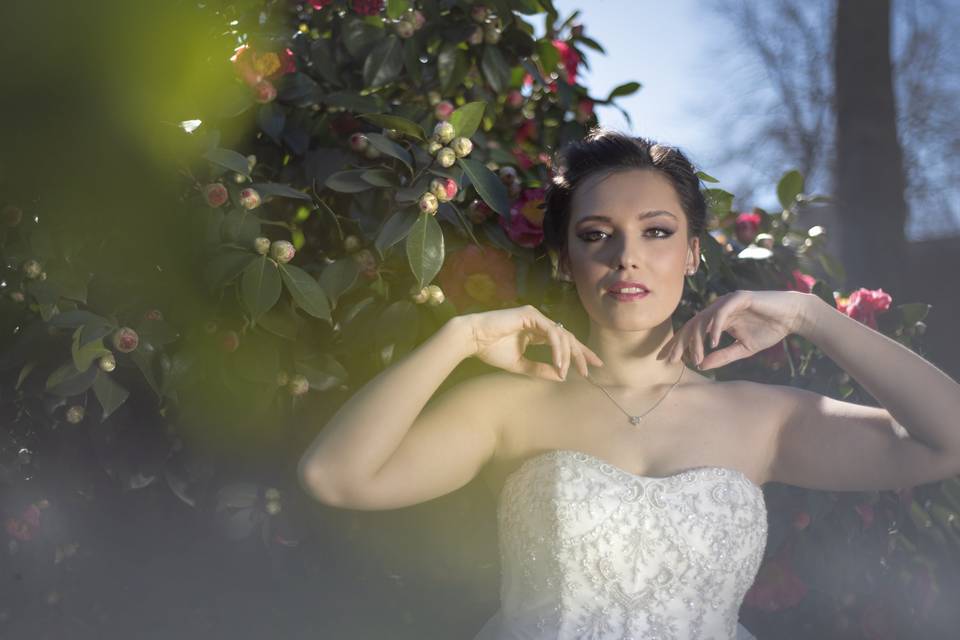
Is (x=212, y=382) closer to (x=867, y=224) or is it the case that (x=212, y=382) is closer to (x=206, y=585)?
(x=206, y=585)

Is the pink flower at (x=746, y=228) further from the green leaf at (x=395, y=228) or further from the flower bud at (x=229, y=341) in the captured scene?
the flower bud at (x=229, y=341)

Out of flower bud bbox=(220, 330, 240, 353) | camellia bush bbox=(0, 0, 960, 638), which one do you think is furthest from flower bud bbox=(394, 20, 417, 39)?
flower bud bbox=(220, 330, 240, 353)

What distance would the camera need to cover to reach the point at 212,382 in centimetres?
179

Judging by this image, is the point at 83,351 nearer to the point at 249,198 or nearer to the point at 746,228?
the point at 249,198

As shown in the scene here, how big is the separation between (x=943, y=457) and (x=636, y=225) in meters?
0.74

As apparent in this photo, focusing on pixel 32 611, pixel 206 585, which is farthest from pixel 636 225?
pixel 32 611

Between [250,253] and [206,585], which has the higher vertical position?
[250,253]

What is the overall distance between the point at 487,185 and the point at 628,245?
32 cm

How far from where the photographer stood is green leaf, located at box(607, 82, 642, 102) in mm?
2293

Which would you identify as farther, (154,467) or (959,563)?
(959,563)

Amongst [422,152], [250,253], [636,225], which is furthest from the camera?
[636,225]

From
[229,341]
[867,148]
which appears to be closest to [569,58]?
[229,341]

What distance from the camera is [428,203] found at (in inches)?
67.1

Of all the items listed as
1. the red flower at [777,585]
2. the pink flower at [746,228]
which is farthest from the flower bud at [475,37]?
the red flower at [777,585]
